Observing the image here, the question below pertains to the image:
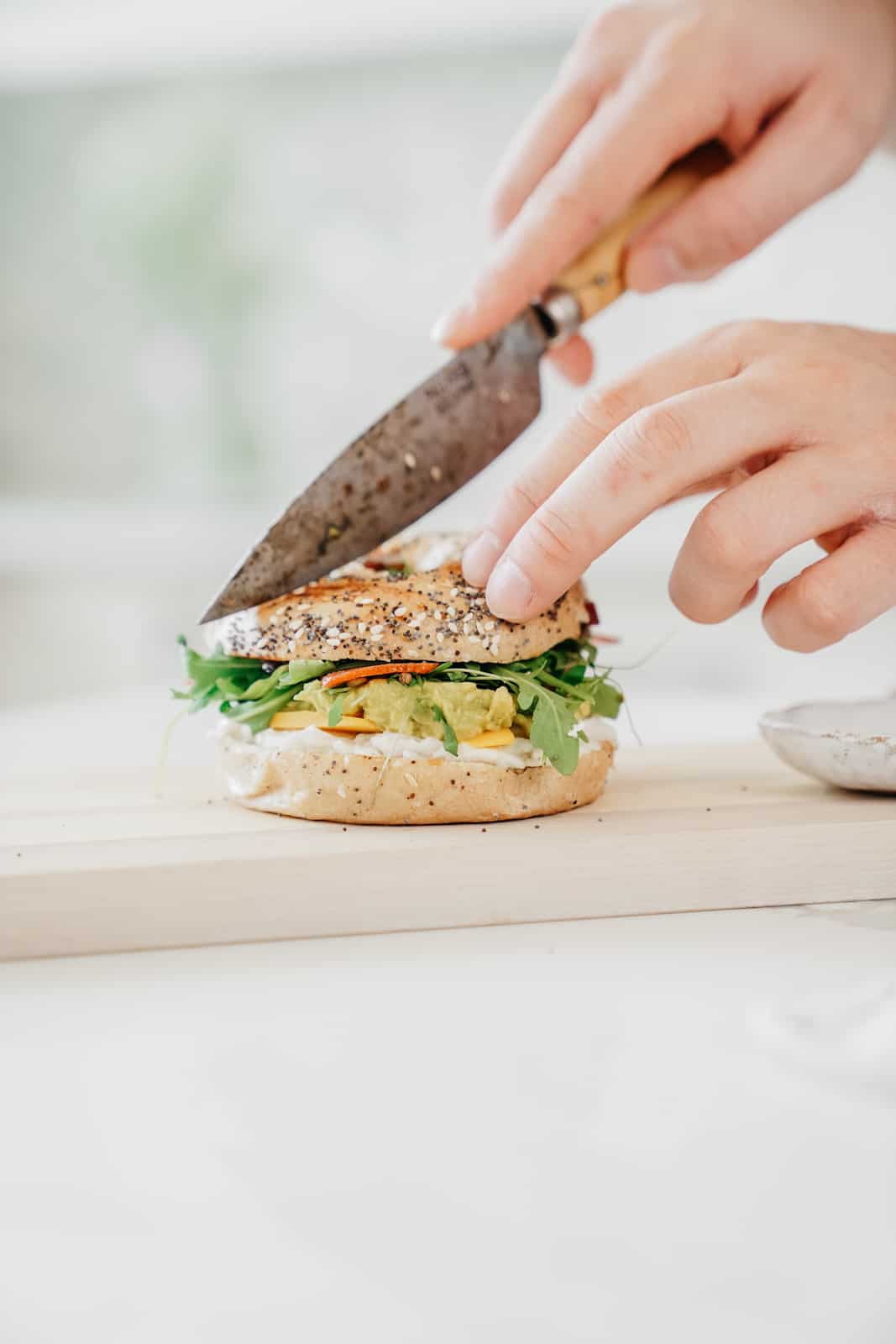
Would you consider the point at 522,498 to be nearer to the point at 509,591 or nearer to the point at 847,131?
the point at 509,591

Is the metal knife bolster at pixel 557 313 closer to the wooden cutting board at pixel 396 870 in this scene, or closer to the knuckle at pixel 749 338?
the knuckle at pixel 749 338

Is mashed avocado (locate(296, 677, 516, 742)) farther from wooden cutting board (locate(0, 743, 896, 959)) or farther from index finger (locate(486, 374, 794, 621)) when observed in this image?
index finger (locate(486, 374, 794, 621))

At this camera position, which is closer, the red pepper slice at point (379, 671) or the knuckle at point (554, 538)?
the knuckle at point (554, 538)

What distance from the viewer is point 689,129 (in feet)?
6.67

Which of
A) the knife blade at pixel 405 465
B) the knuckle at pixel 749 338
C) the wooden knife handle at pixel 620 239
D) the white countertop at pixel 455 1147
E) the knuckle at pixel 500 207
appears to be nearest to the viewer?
the white countertop at pixel 455 1147

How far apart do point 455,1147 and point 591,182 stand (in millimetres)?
1569

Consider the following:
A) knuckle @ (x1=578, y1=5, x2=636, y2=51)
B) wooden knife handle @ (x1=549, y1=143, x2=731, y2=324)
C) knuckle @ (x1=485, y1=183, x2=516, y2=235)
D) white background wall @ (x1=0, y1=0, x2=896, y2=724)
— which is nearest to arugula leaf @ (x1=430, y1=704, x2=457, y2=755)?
A: wooden knife handle @ (x1=549, y1=143, x2=731, y2=324)

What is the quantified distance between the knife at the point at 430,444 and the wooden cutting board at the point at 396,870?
376 millimetres

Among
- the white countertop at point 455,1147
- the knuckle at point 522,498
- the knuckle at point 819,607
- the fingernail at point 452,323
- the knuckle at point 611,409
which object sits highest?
the fingernail at point 452,323

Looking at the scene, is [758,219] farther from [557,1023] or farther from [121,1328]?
[121,1328]

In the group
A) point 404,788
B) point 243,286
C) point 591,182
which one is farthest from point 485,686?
point 243,286

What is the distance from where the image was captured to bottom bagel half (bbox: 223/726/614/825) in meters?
1.79

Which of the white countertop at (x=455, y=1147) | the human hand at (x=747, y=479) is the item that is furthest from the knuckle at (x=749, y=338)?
the white countertop at (x=455, y=1147)

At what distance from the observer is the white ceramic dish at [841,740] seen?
184cm
